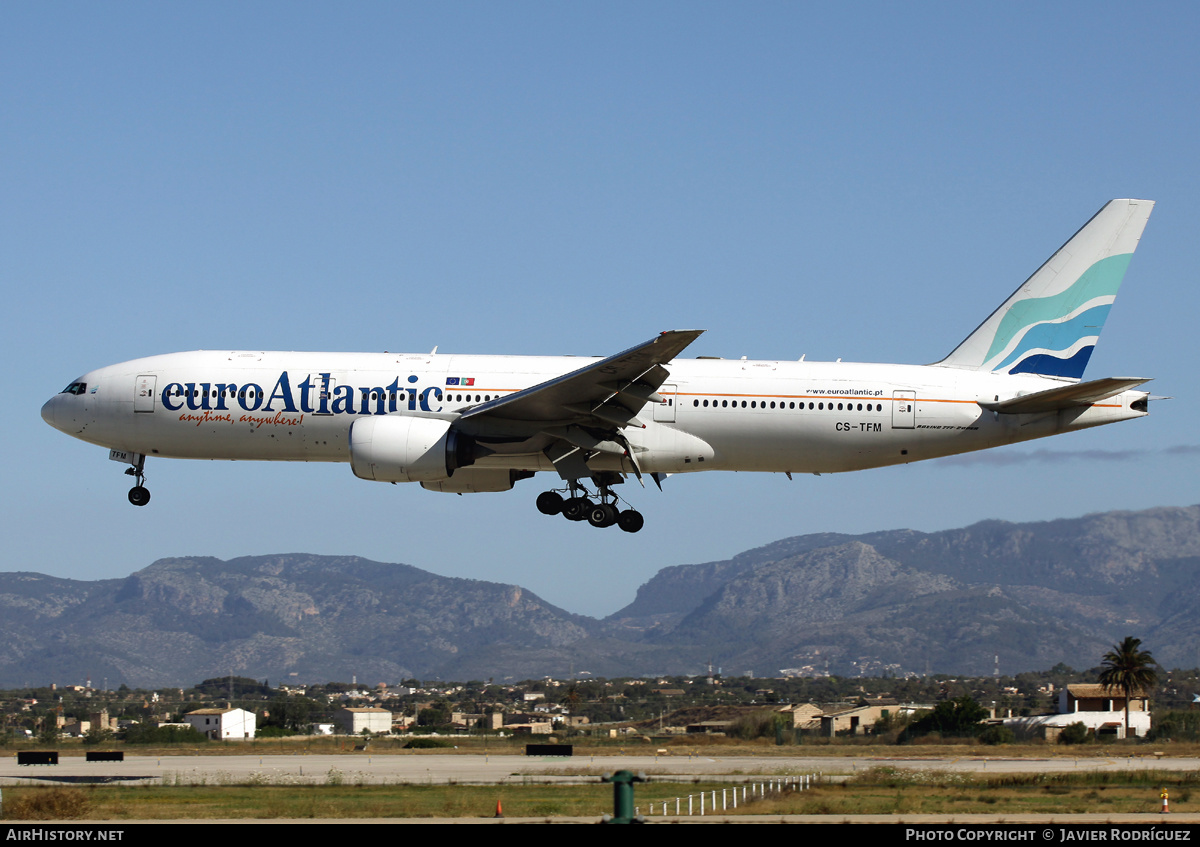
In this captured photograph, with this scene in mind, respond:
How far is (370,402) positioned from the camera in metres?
37.1

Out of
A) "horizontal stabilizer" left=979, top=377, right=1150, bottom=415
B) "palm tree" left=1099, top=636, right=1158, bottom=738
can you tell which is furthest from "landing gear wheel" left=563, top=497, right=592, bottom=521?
"palm tree" left=1099, top=636, right=1158, bottom=738

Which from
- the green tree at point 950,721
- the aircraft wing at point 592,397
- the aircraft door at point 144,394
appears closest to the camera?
the aircraft wing at point 592,397

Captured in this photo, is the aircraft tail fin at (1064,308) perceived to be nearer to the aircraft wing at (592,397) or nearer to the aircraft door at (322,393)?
the aircraft wing at (592,397)

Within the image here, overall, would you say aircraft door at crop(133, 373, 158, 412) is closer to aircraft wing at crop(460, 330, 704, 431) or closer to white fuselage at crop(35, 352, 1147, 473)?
white fuselage at crop(35, 352, 1147, 473)

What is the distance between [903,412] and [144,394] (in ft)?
70.6

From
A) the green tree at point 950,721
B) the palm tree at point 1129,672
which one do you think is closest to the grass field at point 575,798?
the green tree at point 950,721

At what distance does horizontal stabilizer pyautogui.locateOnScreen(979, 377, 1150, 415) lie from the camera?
35094mm

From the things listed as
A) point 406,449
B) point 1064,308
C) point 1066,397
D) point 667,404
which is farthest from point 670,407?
point 1064,308

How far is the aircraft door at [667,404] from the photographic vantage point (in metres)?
36.6

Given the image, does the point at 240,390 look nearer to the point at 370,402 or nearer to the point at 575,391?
the point at 370,402

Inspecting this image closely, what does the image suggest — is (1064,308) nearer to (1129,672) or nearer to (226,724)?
(226,724)
